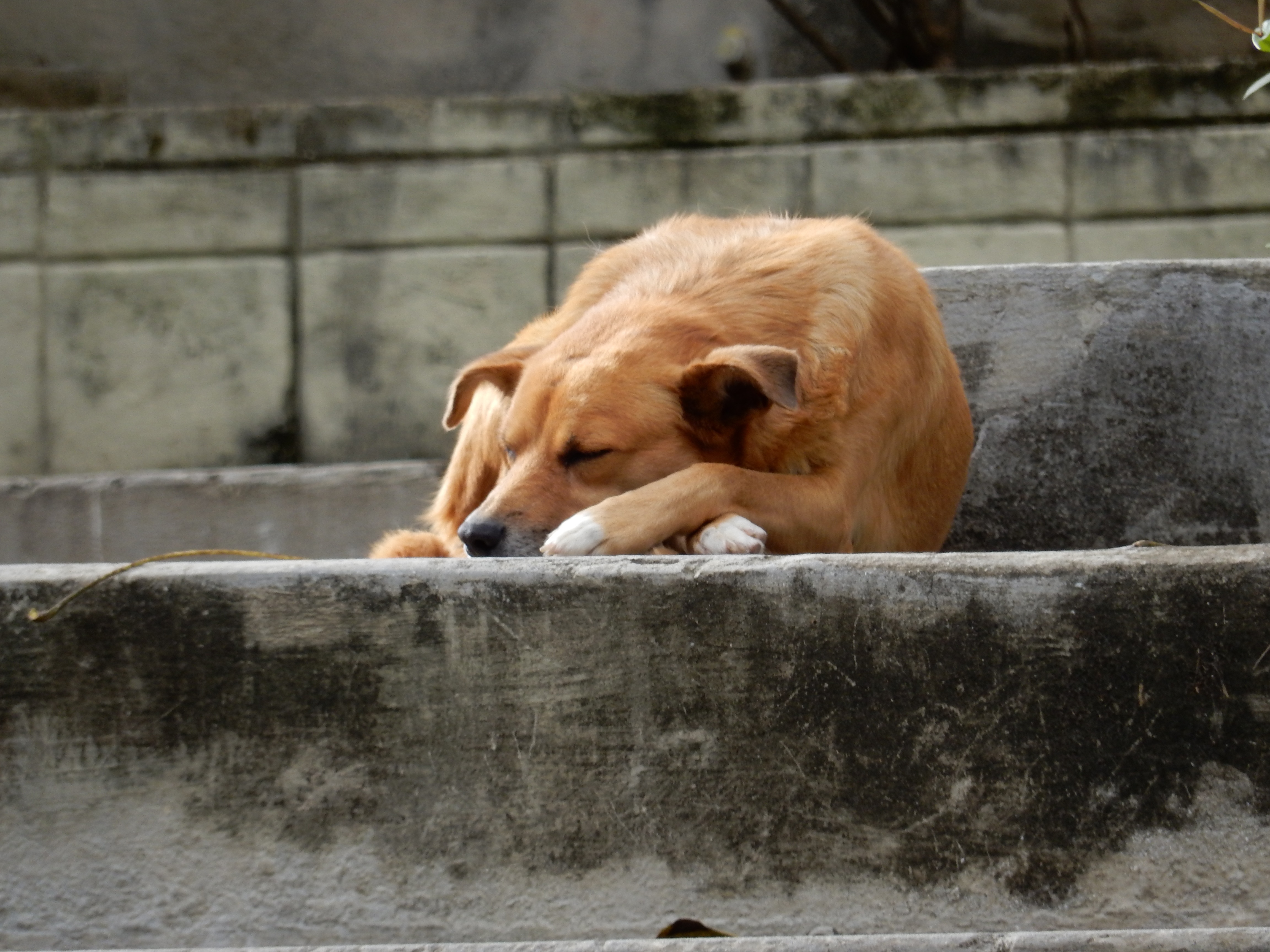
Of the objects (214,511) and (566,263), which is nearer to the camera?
(214,511)

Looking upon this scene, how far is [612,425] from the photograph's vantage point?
120 inches

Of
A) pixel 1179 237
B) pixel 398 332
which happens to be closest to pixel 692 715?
pixel 398 332

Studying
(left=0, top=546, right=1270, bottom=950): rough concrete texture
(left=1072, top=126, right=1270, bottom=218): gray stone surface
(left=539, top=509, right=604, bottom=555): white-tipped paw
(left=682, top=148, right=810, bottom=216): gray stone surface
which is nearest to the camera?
(left=0, top=546, right=1270, bottom=950): rough concrete texture

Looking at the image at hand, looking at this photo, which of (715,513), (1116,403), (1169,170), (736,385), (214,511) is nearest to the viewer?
(715,513)

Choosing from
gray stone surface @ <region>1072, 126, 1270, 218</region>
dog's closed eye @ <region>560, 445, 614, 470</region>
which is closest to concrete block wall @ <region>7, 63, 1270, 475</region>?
gray stone surface @ <region>1072, 126, 1270, 218</region>

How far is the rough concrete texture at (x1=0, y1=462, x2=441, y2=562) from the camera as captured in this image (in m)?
6.17

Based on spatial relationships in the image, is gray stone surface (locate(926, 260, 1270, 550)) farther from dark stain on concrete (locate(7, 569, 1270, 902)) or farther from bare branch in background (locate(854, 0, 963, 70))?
bare branch in background (locate(854, 0, 963, 70))

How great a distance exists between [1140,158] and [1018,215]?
0.65 metres

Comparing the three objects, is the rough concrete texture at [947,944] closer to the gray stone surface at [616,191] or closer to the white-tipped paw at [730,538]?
the white-tipped paw at [730,538]

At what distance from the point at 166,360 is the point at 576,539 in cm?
480

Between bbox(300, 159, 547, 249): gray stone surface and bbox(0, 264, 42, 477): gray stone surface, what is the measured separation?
1.49 m

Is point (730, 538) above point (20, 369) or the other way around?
the other way around

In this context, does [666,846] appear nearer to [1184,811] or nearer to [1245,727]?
[1184,811]

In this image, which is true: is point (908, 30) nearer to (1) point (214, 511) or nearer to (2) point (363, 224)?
(2) point (363, 224)
